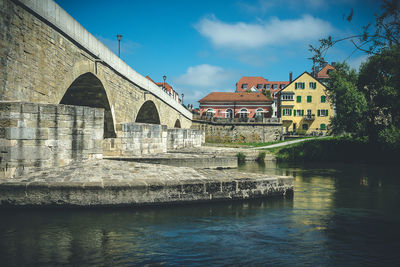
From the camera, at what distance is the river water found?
16.7 feet

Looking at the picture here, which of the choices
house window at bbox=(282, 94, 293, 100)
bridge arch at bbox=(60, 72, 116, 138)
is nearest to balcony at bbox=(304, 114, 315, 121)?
house window at bbox=(282, 94, 293, 100)

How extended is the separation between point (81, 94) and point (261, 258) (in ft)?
36.3

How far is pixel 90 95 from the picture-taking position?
1363 centimetres

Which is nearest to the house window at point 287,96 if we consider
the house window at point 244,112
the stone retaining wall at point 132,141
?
the house window at point 244,112

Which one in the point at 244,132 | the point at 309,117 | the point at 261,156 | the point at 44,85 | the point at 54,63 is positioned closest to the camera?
the point at 44,85

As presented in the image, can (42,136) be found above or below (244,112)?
below

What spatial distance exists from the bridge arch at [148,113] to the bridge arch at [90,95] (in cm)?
624

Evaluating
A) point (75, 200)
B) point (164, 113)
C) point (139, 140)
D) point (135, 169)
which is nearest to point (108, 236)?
point (75, 200)

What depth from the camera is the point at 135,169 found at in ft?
30.3

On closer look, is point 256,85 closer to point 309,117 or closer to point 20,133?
point 309,117

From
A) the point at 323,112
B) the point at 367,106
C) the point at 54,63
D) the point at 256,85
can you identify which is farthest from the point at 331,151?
the point at 256,85

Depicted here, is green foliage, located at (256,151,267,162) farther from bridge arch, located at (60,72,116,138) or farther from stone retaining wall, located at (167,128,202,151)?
bridge arch, located at (60,72,116,138)

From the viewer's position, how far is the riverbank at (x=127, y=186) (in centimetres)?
712

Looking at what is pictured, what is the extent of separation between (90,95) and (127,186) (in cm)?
718
